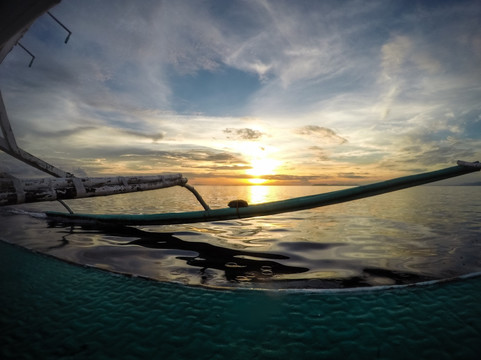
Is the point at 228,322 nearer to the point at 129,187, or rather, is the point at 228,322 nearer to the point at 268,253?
the point at 268,253

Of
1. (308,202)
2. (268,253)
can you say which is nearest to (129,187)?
(268,253)

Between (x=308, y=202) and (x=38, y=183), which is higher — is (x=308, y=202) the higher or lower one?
the lower one

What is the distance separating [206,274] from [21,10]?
5426 mm

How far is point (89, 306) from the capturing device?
295cm

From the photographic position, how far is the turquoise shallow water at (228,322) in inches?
83.7

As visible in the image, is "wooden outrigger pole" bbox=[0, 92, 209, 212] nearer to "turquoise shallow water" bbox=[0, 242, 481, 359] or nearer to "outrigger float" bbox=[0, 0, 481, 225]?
"outrigger float" bbox=[0, 0, 481, 225]

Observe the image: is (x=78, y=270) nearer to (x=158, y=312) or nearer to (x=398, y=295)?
(x=158, y=312)

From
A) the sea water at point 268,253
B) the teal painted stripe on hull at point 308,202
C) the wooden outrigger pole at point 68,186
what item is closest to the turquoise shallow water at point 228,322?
the sea water at point 268,253

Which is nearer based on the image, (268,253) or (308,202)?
(308,202)

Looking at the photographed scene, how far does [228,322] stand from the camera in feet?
8.62

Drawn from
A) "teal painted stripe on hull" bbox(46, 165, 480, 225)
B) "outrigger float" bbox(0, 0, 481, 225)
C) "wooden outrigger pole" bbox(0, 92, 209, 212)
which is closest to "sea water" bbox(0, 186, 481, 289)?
"teal painted stripe on hull" bbox(46, 165, 480, 225)

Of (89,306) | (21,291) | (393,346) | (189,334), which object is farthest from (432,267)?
(21,291)

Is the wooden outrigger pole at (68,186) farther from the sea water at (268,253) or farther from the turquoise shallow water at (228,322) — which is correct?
the sea water at (268,253)

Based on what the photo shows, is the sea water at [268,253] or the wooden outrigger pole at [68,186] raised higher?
the wooden outrigger pole at [68,186]
